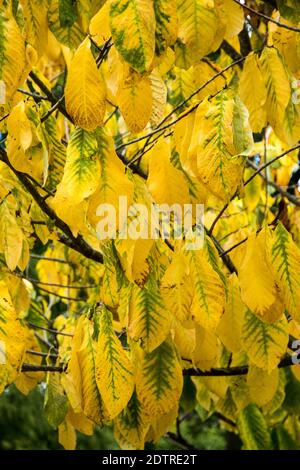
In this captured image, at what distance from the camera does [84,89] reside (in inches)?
37.8

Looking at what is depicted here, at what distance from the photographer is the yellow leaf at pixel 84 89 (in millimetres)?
956

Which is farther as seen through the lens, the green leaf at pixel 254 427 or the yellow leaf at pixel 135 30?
the green leaf at pixel 254 427

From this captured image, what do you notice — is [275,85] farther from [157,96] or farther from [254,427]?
[254,427]

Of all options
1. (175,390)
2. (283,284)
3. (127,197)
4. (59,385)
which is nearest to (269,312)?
(283,284)

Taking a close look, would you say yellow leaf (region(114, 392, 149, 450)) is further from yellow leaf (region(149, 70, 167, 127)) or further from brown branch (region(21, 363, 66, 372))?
yellow leaf (region(149, 70, 167, 127))

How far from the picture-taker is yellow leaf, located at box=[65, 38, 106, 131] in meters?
0.96

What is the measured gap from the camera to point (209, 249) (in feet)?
3.79

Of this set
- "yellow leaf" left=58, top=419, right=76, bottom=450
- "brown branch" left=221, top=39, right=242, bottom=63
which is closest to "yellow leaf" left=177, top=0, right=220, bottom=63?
"yellow leaf" left=58, top=419, right=76, bottom=450

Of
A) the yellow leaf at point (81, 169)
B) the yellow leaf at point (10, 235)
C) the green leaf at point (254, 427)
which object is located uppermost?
the yellow leaf at point (81, 169)

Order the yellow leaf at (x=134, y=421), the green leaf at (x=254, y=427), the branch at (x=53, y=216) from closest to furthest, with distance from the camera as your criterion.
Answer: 1. the branch at (x=53, y=216)
2. the yellow leaf at (x=134, y=421)
3. the green leaf at (x=254, y=427)

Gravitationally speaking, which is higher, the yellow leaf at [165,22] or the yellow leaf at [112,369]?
the yellow leaf at [165,22]

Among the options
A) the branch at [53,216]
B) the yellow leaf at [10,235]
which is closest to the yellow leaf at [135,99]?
the yellow leaf at [10,235]

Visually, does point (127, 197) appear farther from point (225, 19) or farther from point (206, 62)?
point (206, 62)

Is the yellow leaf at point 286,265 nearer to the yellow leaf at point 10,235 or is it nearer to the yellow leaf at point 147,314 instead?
the yellow leaf at point 147,314
